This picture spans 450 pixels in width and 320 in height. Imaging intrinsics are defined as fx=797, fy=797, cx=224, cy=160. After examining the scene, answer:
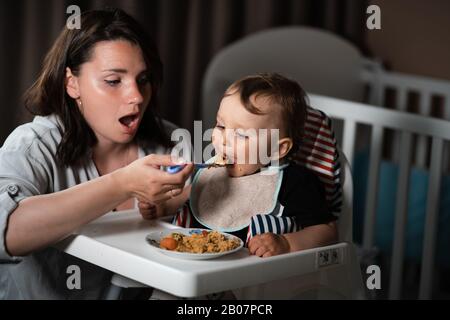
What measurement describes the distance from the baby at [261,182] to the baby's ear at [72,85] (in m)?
0.27

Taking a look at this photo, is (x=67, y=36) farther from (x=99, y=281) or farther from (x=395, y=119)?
(x=395, y=119)

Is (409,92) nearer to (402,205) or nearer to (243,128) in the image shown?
(402,205)

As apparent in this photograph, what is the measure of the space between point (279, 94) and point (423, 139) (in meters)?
1.56

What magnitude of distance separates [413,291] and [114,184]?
5.63 feet

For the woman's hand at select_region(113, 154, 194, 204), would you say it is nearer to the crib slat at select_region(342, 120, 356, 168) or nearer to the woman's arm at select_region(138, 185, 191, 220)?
the woman's arm at select_region(138, 185, 191, 220)

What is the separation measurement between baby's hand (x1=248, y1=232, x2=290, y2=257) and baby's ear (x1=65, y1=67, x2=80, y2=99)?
0.50 metres

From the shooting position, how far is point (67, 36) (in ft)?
5.44

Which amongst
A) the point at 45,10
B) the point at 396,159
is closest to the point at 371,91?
the point at 396,159

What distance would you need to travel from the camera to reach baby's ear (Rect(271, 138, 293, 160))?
1.59 meters

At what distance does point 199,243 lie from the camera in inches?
56.8

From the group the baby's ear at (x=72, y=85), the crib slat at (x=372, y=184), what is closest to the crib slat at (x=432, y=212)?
the crib slat at (x=372, y=184)

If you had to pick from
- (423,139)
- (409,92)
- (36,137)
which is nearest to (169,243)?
(36,137)

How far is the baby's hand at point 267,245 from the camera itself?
1460 millimetres

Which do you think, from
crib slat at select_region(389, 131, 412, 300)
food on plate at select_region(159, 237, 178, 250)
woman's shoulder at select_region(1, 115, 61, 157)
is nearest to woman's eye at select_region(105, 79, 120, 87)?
woman's shoulder at select_region(1, 115, 61, 157)
